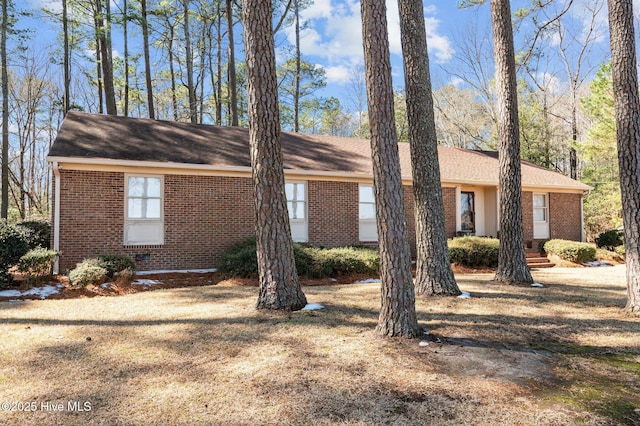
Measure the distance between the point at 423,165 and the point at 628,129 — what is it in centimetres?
298

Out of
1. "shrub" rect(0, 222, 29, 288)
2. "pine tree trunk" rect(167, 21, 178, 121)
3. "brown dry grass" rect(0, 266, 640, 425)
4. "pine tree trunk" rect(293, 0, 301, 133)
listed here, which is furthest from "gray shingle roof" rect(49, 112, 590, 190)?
"pine tree trunk" rect(167, 21, 178, 121)

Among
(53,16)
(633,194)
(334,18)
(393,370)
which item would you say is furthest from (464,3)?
(53,16)

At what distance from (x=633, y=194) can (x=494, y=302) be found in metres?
2.51

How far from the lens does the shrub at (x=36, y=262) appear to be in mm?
8414

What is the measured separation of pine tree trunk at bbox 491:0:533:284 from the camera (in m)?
8.24

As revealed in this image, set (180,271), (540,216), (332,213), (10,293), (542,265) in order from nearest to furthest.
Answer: (10,293)
(180,271)
(332,213)
(542,265)
(540,216)

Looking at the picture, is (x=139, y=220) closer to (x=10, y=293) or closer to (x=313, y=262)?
(x=10, y=293)

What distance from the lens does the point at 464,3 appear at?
10602mm

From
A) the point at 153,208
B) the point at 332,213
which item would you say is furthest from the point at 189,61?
the point at 332,213

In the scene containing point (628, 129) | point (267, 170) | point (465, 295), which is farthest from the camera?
point (465, 295)

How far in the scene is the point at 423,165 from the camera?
713 centimetres

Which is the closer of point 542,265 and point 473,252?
point 473,252

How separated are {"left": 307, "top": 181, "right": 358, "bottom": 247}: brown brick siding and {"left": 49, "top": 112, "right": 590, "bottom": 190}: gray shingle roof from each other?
598 mm

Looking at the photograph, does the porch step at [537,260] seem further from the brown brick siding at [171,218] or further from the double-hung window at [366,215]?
the brown brick siding at [171,218]
